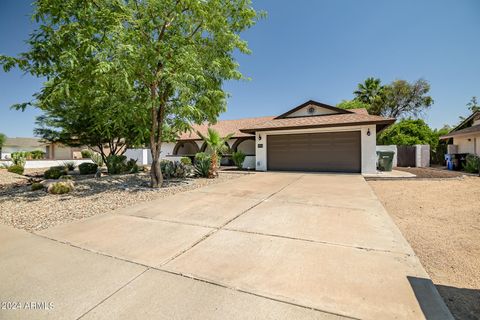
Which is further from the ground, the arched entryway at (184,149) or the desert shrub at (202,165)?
the arched entryway at (184,149)

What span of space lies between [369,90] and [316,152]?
23.7 metres

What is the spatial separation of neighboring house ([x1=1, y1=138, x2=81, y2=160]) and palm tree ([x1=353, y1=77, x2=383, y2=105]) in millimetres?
43491

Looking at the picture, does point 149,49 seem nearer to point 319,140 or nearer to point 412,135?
point 319,140

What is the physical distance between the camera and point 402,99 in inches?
1225

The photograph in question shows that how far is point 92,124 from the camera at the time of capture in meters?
13.0

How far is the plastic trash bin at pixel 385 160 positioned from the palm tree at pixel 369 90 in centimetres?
2103

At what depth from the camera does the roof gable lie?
15734 mm

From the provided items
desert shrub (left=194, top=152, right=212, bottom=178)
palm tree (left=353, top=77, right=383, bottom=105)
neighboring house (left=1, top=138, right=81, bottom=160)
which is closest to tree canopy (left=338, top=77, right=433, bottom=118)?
palm tree (left=353, top=77, right=383, bottom=105)

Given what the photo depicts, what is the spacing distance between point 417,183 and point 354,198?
5.19m

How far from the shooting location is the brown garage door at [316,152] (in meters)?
13.4

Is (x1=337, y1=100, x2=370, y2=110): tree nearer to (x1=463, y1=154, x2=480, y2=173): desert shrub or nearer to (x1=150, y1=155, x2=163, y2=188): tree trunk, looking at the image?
(x1=463, y1=154, x2=480, y2=173): desert shrub

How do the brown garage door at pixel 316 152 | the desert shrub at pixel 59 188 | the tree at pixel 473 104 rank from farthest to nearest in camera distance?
the tree at pixel 473 104 < the brown garage door at pixel 316 152 < the desert shrub at pixel 59 188

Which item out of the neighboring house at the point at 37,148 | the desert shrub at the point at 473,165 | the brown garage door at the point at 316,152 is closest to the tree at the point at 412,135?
Answer: the desert shrub at the point at 473,165

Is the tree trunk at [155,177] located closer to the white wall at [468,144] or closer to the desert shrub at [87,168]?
the desert shrub at [87,168]
